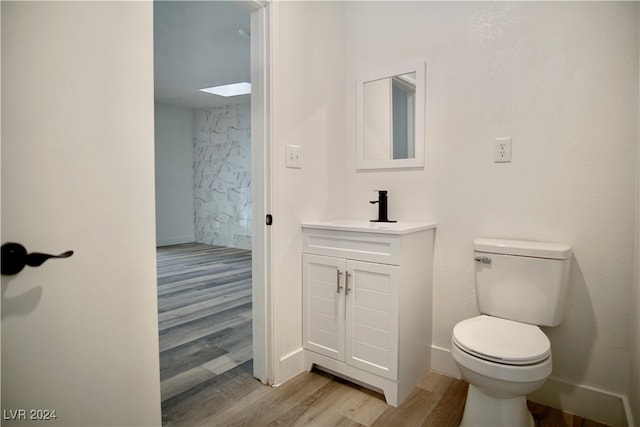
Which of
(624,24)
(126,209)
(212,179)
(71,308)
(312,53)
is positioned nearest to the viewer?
(71,308)

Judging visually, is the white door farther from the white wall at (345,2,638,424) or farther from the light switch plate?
the white wall at (345,2,638,424)

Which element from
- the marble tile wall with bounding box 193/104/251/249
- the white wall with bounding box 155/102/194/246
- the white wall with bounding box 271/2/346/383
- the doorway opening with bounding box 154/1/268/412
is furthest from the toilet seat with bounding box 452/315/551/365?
the white wall with bounding box 155/102/194/246

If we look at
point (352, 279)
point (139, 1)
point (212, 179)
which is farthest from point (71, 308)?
point (212, 179)

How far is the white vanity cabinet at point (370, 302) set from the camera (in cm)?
167

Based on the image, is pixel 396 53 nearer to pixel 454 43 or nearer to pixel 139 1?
pixel 454 43

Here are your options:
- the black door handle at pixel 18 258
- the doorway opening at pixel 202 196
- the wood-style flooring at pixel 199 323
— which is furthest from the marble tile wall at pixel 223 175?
the black door handle at pixel 18 258

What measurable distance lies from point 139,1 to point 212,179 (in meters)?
5.47

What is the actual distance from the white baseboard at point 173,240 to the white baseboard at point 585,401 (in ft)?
19.4

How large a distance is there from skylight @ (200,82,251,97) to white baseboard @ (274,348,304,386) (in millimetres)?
4159

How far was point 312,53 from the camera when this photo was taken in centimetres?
206

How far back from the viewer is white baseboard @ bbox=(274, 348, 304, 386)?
1868 mm

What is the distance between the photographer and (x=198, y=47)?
12.2ft

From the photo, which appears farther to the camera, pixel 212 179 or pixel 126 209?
pixel 212 179

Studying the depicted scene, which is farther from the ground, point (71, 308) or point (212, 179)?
point (212, 179)
